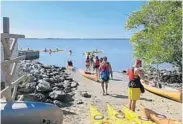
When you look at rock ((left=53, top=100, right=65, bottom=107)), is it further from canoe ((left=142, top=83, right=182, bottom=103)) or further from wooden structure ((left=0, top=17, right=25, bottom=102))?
wooden structure ((left=0, top=17, right=25, bottom=102))

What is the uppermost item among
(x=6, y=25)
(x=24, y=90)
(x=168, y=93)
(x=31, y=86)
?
(x=6, y=25)

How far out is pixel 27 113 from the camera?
6.67 metres

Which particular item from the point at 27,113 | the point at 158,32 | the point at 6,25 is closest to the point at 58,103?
the point at 6,25

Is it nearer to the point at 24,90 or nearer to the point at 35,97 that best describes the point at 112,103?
the point at 35,97

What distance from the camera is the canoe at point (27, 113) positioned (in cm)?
644

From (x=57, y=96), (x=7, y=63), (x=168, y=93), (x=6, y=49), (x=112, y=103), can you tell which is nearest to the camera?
(x=7, y=63)

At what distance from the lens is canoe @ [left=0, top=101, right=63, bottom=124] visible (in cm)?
644

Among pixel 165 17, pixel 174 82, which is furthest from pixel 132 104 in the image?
pixel 174 82

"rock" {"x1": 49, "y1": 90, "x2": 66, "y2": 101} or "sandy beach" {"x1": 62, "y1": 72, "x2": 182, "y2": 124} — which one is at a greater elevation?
"rock" {"x1": 49, "y1": 90, "x2": 66, "y2": 101}

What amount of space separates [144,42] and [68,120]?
459 inches

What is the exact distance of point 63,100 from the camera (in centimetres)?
1336

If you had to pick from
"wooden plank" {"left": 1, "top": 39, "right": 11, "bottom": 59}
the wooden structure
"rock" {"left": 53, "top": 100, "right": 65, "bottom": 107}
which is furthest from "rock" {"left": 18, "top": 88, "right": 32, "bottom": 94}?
"wooden plank" {"left": 1, "top": 39, "right": 11, "bottom": 59}

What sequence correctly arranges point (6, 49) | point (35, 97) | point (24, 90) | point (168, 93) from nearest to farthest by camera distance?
point (6, 49) < point (35, 97) < point (24, 90) < point (168, 93)

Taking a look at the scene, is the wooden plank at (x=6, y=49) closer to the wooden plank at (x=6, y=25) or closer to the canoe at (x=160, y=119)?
the wooden plank at (x=6, y=25)
